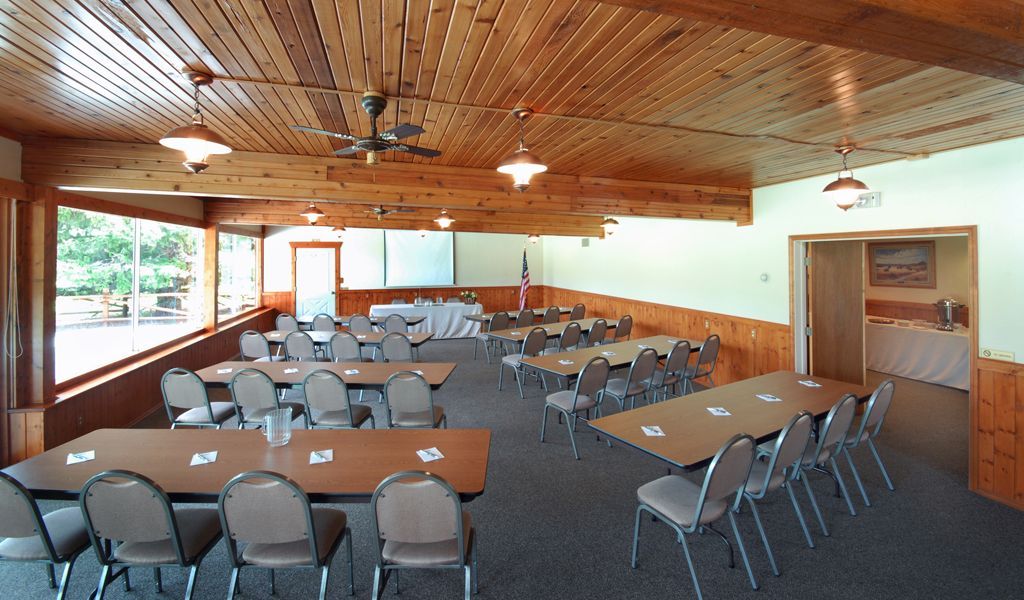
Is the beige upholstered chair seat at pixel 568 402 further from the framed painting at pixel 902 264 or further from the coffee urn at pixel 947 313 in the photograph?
the framed painting at pixel 902 264

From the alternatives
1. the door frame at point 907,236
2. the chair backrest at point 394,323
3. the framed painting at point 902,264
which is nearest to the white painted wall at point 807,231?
the door frame at point 907,236

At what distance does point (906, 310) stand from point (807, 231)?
3.78 m

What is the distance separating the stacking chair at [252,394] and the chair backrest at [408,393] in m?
0.82

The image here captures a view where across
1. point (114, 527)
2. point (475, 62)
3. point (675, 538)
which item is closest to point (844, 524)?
point (675, 538)

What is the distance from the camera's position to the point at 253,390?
12.8 ft

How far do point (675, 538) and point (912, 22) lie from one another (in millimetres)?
2865

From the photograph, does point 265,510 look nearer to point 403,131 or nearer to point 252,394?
point 403,131

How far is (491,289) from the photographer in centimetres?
1344

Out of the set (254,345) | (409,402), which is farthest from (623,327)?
(254,345)

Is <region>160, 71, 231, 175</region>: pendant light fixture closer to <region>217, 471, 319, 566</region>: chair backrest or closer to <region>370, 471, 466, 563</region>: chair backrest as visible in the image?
<region>217, 471, 319, 566</region>: chair backrest

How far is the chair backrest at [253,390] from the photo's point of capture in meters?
3.81

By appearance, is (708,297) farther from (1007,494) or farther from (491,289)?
(491,289)

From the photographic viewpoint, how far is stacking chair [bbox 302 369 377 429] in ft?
12.4

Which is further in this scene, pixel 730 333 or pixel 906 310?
pixel 906 310
